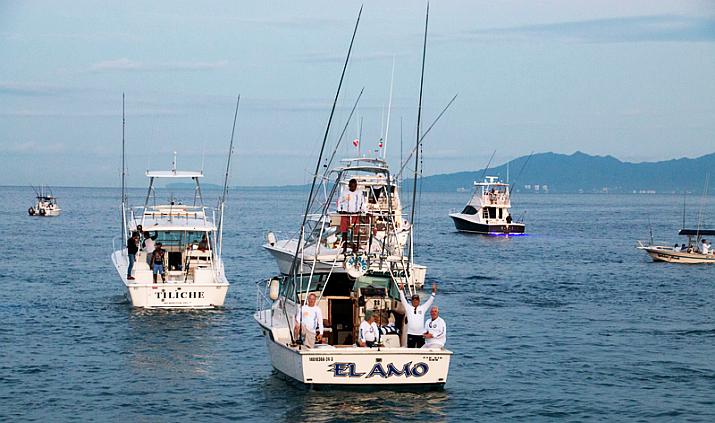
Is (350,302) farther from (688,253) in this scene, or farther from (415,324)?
(688,253)

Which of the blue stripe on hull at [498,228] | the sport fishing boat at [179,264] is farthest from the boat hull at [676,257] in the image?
the sport fishing boat at [179,264]

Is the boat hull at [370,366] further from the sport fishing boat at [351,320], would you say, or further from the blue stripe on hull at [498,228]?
the blue stripe on hull at [498,228]

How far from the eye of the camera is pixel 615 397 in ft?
56.7

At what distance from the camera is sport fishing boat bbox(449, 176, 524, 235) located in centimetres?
7119

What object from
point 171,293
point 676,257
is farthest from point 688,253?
point 171,293

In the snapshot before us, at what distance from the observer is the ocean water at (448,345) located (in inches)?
621

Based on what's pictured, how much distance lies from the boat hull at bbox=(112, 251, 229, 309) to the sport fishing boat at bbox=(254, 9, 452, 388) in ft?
20.5

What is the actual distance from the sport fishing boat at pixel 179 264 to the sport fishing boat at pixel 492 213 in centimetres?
4517

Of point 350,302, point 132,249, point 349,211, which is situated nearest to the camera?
point 350,302

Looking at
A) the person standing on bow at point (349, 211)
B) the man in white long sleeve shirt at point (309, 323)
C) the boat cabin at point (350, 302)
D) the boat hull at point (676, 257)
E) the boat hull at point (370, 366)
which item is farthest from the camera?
the boat hull at point (676, 257)

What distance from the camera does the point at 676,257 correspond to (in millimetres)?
45531

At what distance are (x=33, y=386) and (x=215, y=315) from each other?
8.35m

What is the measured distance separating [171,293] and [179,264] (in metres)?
2.73

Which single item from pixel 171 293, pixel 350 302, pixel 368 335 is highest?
pixel 350 302
